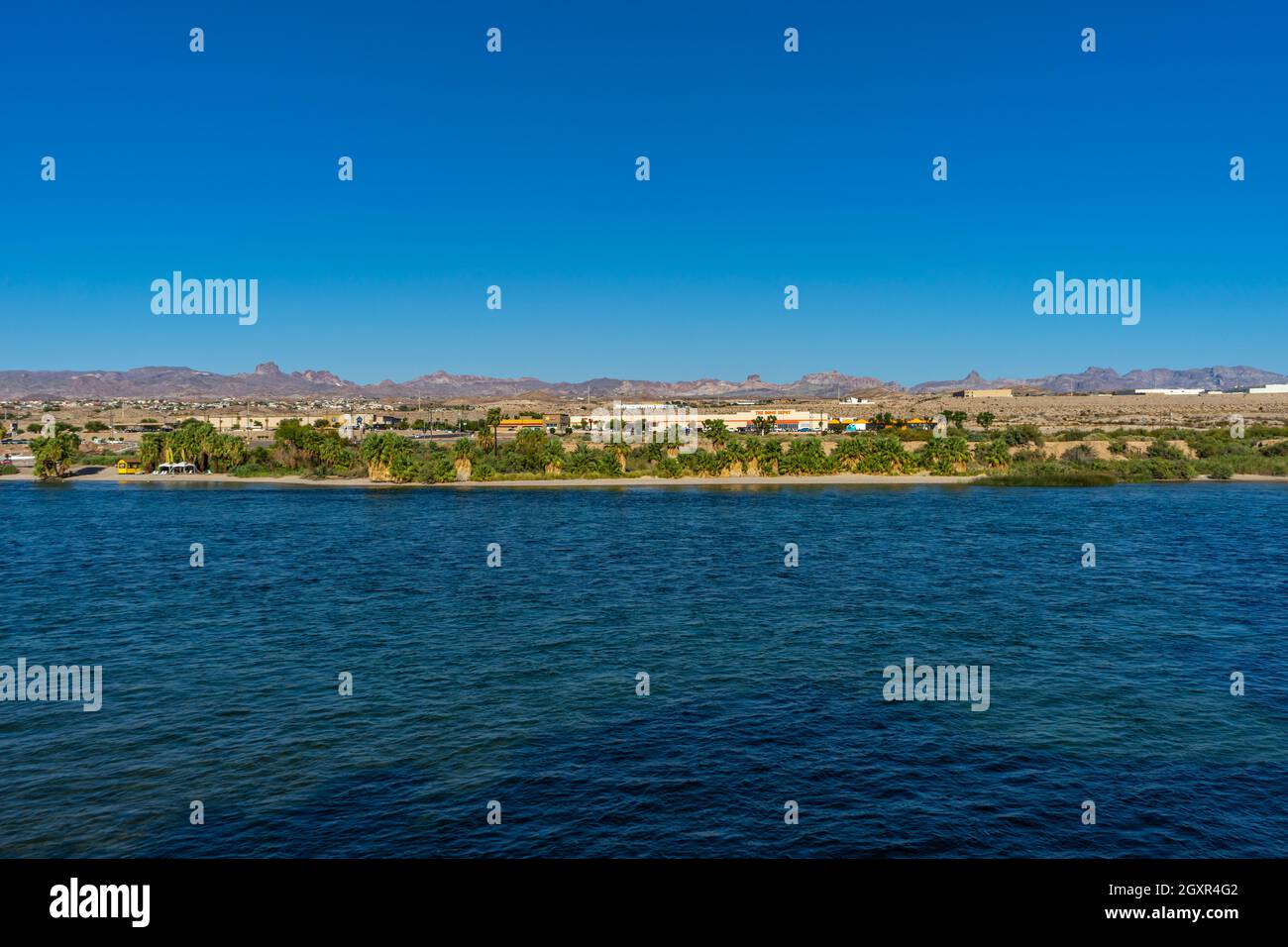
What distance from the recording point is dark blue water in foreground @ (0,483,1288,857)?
1842 cm

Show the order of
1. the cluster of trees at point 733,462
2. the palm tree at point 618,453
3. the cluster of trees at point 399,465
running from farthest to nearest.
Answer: the palm tree at point 618,453, the cluster of trees at point 733,462, the cluster of trees at point 399,465

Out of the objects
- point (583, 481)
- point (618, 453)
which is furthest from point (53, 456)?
point (618, 453)

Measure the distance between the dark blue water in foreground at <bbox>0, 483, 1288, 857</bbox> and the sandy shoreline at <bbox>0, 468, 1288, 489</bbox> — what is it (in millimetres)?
38174

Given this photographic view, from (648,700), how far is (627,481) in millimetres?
73292

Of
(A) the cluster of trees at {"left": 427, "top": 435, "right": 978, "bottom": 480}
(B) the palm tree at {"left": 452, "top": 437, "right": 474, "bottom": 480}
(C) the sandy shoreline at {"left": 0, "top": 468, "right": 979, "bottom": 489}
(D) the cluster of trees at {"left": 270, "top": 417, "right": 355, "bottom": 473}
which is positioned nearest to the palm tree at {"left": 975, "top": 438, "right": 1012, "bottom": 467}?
(A) the cluster of trees at {"left": 427, "top": 435, "right": 978, "bottom": 480}

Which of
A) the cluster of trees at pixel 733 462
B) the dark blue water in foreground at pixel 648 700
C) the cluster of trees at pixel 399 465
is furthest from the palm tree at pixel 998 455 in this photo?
the cluster of trees at pixel 399 465

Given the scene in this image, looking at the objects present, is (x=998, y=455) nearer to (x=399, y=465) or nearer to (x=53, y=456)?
(x=399, y=465)

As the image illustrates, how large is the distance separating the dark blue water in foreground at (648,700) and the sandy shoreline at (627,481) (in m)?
38.2

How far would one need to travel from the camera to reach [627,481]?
9956 cm

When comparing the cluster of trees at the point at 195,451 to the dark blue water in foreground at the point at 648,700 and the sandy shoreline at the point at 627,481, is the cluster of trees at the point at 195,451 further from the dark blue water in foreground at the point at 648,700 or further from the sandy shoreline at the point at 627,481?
the dark blue water in foreground at the point at 648,700

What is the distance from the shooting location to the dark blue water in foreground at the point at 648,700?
18.4 meters

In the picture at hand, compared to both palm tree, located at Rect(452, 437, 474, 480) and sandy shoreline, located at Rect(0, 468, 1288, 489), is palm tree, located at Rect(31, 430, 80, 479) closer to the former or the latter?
sandy shoreline, located at Rect(0, 468, 1288, 489)
